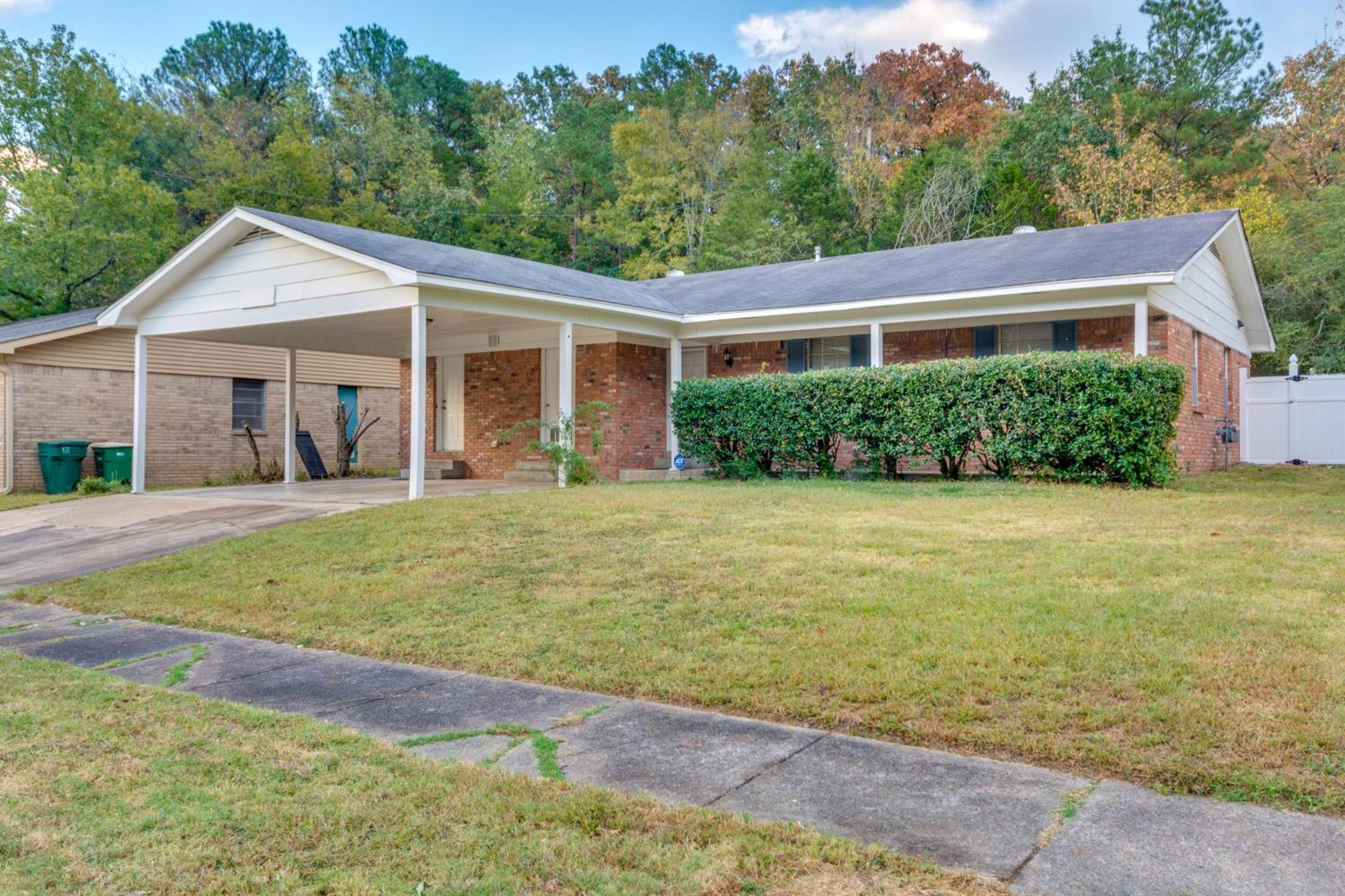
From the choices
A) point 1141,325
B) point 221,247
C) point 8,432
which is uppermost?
point 221,247

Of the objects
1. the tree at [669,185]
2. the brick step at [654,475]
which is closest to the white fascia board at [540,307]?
the brick step at [654,475]

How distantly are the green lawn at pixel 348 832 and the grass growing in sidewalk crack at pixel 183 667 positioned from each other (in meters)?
1.11

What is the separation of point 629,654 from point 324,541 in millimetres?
4856

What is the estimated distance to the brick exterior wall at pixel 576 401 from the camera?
1595 cm

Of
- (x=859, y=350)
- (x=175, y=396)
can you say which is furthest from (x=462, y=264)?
(x=175, y=396)

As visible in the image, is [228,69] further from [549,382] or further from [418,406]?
[418,406]

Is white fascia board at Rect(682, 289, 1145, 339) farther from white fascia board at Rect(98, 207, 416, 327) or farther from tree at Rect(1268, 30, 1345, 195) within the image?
tree at Rect(1268, 30, 1345, 195)

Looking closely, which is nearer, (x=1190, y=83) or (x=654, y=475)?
(x=654, y=475)

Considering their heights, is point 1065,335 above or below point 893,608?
above

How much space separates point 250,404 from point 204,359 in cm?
146

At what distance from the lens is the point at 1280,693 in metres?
4.02

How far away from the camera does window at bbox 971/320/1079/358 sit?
14.3m

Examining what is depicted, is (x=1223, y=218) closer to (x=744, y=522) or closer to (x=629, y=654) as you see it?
(x=744, y=522)

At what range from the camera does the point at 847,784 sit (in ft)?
11.1
